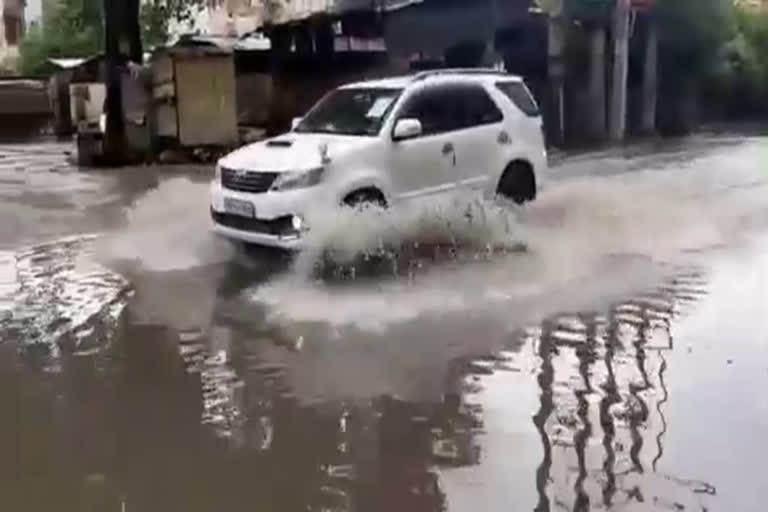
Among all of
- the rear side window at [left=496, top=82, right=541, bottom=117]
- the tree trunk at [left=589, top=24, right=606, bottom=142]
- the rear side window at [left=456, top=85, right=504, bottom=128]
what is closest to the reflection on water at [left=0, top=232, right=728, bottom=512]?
the rear side window at [left=456, top=85, right=504, bottom=128]

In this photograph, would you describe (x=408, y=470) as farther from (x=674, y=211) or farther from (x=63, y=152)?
(x=63, y=152)

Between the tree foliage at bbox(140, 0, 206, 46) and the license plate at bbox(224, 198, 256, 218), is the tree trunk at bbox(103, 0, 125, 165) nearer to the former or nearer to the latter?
the tree foliage at bbox(140, 0, 206, 46)

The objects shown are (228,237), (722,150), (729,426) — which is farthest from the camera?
(722,150)

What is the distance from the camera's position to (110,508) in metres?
5.69

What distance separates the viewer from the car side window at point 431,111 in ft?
40.7

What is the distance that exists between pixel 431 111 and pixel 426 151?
1.91 ft

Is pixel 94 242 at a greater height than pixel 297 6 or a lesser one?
lesser

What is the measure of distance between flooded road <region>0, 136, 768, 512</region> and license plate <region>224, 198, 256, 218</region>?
0.61 metres

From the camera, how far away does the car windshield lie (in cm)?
1210

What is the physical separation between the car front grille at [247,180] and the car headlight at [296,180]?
8cm

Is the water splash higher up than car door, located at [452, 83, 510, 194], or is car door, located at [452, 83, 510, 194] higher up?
car door, located at [452, 83, 510, 194]

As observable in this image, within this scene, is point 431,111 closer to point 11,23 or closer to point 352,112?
point 352,112

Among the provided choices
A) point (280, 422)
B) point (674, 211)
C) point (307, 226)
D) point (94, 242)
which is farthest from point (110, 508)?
point (674, 211)

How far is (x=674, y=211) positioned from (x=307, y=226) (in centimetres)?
623
